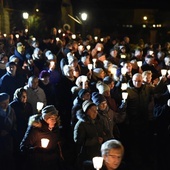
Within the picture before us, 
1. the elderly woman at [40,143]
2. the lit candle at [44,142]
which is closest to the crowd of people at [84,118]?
the elderly woman at [40,143]

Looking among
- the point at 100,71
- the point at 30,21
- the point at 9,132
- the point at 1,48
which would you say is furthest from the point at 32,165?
the point at 30,21

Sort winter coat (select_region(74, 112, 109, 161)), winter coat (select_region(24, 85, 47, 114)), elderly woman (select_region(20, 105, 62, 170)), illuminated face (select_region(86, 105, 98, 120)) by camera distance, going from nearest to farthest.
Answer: elderly woman (select_region(20, 105, 62, 170)), winter coat (select_region(74, 112, 109, 161)), illuminated face (select_region(86, 105, 98, 120)), winter coat (select_region(24, 85, 47, 114))

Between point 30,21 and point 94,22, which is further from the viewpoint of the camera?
point 94,22

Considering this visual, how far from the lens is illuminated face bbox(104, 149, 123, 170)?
4418 millimetres

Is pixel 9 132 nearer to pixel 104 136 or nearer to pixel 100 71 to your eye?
pixel 104 136

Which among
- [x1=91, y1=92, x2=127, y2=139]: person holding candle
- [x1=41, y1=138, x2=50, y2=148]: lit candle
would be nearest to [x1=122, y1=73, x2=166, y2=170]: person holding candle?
[x1=91, y1=92, x2=127, y2=139]: person holding candle

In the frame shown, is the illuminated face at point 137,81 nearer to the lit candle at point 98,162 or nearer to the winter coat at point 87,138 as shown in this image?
the winter coat at point 87,138

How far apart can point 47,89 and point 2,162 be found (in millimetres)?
2545

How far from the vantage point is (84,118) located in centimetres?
586

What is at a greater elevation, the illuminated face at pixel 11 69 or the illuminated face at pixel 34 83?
the illuminated face at pixel 11 69

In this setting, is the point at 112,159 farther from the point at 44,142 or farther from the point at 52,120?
the point at 52,120

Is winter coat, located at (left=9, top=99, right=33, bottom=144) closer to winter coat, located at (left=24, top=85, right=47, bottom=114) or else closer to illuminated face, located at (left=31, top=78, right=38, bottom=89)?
winter coat, located at (left=24, top=85, right=47, bottom=114)

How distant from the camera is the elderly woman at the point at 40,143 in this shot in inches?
216

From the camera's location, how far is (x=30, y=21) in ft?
96.4
